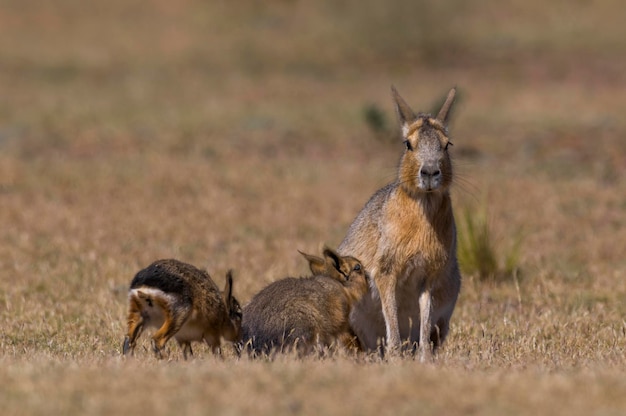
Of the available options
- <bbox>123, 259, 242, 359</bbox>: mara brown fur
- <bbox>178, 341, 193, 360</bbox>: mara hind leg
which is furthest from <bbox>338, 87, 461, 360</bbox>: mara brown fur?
<bbox>178, 341, 193, 360</bbox>: mara hind leg

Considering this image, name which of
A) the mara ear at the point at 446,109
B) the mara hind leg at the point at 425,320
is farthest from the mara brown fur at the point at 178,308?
the mara ear at the point at 446,109

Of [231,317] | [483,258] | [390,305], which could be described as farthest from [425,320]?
[483,258]

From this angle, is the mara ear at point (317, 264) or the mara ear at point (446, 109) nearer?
the mara ear at point (446, 109)

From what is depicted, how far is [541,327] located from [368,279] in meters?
2.17

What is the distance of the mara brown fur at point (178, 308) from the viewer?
7680mm

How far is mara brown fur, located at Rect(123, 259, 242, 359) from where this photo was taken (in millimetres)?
7680

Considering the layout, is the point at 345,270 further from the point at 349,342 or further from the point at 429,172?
the point at 429,172

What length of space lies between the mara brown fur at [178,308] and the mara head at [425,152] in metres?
1.61

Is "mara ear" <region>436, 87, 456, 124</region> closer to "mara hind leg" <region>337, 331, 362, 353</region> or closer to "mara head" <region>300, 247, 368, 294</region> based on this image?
"mara head" <region>300, 247, 368, 294</region>

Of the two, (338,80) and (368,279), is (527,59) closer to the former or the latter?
(338,80)

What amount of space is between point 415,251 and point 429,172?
651 mm

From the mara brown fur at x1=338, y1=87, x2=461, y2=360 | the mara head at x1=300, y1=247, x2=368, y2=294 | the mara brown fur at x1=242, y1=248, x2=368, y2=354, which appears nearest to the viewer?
the mara brown fur at x1=242, y1=248, x2=368, y2=354

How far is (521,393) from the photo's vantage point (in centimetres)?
593

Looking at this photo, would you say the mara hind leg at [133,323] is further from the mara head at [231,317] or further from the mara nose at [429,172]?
the mara nose at [429,172]
